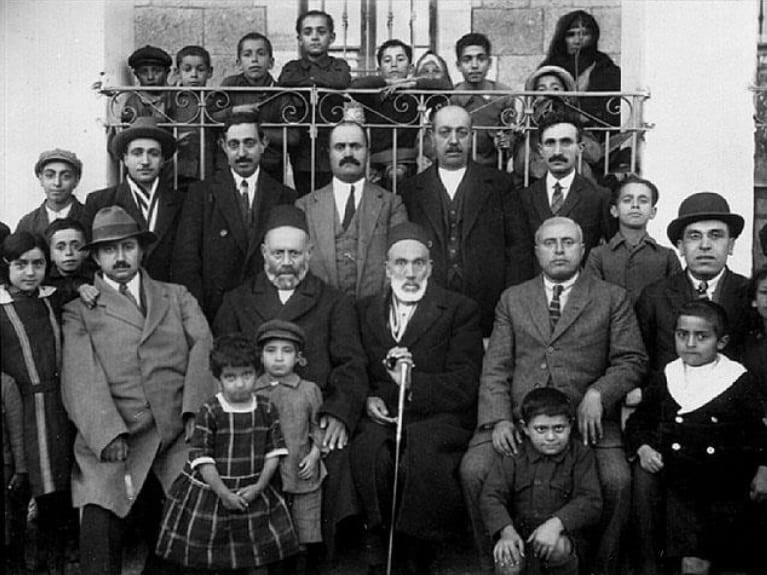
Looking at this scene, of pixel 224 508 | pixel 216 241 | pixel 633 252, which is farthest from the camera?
pixel 216 241

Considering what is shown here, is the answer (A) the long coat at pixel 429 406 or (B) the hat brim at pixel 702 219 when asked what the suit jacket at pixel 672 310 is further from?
(A) the long coat at pixel 429 406

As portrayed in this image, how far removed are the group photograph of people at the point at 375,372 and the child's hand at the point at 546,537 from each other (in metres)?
0.01

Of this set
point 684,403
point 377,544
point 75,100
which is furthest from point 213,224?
point 684,403

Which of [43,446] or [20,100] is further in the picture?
[20,100]

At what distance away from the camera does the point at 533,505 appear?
555 centimetres

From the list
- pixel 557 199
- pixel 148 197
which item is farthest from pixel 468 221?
pixel 148 197

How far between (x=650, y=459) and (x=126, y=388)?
2.36 m

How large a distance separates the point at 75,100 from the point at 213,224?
148cm

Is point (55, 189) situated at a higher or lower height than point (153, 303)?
higher

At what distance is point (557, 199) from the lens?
6.80 metres

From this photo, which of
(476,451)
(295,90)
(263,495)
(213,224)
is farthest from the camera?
(295,90)

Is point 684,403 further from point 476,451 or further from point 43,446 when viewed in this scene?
point 43,446

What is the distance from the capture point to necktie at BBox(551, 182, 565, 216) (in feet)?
22.2

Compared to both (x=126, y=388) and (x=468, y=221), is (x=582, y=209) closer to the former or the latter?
(x=468, y=221)
